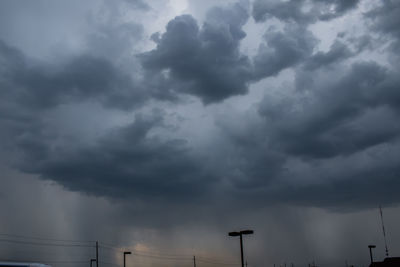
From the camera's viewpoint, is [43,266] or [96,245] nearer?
[43,266]

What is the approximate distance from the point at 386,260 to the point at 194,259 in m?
42.0

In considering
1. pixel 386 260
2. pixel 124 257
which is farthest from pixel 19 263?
pixel 386 260

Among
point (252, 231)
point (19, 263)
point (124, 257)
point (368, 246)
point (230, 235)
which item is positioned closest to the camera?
point (19, 263)

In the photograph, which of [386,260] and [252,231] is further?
[386,260]

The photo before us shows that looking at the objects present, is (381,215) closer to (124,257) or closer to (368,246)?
(368,246)

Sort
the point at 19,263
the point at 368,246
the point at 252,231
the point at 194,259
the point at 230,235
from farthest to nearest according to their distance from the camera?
the point at 194,259 → the point at 368,246 → the point at 230,235 → the point at 252,231 → the point at 19,263

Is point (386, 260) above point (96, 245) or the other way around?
the other way around

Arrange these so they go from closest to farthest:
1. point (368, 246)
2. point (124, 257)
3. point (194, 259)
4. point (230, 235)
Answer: point (230, 235) → point (124, 257) → point (368, 246) → point (194, 259)

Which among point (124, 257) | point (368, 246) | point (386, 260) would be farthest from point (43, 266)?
point (386, 260)

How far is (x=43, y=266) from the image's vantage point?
95.7ft

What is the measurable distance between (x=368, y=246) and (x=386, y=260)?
21.5 feet

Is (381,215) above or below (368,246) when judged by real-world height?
above

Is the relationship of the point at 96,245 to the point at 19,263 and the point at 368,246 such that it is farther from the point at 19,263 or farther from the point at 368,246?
the point at 368,246

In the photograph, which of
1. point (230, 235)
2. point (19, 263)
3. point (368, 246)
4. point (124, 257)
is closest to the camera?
point (19, 263)
